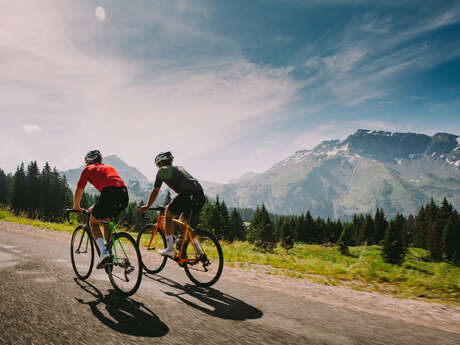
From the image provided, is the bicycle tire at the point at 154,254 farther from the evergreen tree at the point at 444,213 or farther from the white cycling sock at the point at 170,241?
the evergreen tree at the point at 444,213

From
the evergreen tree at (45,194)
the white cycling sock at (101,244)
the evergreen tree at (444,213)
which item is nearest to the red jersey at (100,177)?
the white cycling sock at (101,244)

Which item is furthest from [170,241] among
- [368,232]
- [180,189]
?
[368,232]

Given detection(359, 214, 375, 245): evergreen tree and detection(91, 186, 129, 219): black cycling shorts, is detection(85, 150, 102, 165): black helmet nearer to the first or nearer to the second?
detection(91, 186, 129, 219): black cycling shorts

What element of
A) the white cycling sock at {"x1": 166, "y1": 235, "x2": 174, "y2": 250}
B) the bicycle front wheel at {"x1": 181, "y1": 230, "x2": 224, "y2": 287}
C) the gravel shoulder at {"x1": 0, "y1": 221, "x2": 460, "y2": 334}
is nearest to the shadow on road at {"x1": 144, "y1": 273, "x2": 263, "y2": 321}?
the bicycle front wheel at {"x1": 181, "y1": 230, "x2": 224, "y2": 287}

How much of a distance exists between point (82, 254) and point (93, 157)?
7.23 feet

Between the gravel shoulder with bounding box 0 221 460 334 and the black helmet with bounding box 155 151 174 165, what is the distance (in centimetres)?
337

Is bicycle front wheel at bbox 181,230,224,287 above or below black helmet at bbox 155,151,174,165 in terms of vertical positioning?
below

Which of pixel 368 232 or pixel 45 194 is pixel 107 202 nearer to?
pixel 45 194

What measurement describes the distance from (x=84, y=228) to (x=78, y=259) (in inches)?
26.9

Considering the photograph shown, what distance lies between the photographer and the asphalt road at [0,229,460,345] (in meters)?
2.94

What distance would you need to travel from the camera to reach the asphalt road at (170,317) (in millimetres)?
2941

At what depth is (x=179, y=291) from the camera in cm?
492

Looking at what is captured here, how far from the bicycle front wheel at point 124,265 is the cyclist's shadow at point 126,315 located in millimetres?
192

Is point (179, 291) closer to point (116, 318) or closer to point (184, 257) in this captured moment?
point (184, 257)
